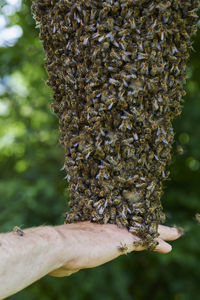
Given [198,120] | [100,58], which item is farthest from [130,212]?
[198,120]

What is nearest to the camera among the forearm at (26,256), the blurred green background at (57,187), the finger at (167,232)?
the forearm at (26,256)

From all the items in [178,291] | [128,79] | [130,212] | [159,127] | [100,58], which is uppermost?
[100,58]

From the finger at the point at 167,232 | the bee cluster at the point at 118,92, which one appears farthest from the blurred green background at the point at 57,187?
the bee cluster at the point at 118,92

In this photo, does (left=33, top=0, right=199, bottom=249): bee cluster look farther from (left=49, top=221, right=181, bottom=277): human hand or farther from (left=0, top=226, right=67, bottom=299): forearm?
(left=0, top=226, right=67, bottom=299): forearm

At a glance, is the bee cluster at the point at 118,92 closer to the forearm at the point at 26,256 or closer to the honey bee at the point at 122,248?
the honey bee at the point at 122,248

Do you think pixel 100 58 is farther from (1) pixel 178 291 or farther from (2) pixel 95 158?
(1) pixel 178 291

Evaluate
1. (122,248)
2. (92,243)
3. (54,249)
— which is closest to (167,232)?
(122,248)

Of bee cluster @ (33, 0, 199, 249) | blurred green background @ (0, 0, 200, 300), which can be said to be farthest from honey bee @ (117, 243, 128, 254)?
blurred green background @ (0, 0, 200, 300)
